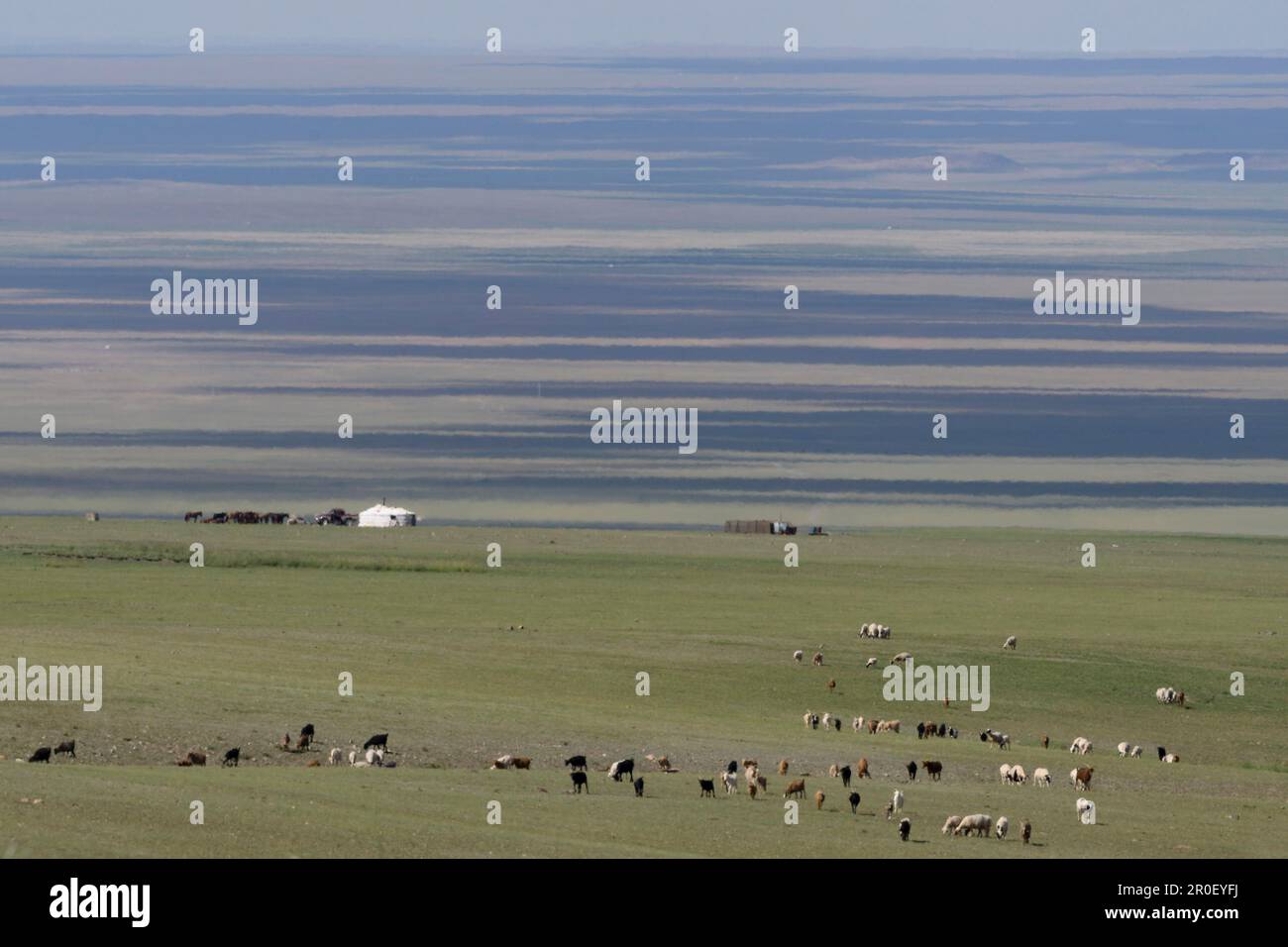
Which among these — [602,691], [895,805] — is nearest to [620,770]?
[895,805]

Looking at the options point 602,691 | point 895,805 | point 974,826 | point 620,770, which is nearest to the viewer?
point 974,826

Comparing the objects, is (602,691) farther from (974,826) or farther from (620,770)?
(974,826)

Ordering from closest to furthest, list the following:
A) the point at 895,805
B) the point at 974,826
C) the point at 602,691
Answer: the point at 974,826, the point at 895,805, the point at 602,691

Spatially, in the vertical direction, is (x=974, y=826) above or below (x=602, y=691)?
below

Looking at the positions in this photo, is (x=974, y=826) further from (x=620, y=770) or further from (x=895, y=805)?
(x=620, y=770)

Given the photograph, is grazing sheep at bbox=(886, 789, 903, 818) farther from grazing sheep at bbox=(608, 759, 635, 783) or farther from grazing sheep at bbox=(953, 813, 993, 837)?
grazing sheep at bbox=(608, 759, 635, 783)

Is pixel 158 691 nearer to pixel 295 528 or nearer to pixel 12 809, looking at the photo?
pixel 12 809

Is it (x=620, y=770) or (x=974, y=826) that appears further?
(x=620, y=770)

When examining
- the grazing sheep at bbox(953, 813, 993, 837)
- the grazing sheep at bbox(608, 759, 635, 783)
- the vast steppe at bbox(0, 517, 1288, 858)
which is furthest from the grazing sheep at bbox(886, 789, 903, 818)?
the grazing sheep at bbox(608, 759, 635, 783)

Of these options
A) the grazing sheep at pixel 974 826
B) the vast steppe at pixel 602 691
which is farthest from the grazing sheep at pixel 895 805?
the grazing sheep at pixel 974 826

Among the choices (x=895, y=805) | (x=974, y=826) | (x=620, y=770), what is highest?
(x=620, y=770)
